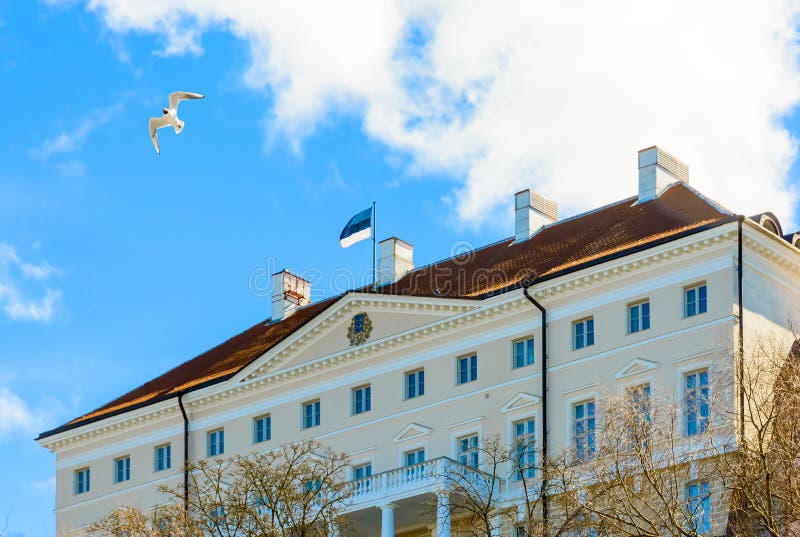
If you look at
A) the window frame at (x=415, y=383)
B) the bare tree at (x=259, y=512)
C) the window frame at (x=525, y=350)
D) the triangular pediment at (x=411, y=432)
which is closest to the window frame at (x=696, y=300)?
the window frame at (x=525, y=350)

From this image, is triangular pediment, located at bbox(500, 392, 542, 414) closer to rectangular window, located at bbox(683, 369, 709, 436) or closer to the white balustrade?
the white balustrade

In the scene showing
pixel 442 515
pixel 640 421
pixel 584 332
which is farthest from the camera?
pixel 584 332

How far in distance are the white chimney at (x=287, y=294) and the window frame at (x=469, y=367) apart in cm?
1436

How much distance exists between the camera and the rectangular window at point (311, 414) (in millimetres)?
75438

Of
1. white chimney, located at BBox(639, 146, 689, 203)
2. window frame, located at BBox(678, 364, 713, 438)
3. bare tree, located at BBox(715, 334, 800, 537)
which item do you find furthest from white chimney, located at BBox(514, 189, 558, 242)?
bare tree, located at BBox(715, 334, 800, 537)

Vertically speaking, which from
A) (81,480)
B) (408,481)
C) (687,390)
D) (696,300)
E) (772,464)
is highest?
(696,300)

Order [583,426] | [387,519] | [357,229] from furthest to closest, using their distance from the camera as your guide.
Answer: [357,229]
[387,519]
[583,426]

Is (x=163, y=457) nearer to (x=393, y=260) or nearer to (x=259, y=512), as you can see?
(x=393, y=260)

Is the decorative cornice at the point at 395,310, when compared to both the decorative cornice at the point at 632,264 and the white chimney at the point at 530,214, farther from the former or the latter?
the white chimney at the point at 530,214

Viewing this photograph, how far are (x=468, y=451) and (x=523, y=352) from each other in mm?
3877

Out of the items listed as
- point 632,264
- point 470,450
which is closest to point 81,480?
point 470,450

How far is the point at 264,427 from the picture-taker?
7700 centimetres

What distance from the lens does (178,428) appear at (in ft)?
261

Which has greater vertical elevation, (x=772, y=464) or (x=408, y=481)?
(x=408, y=481)
